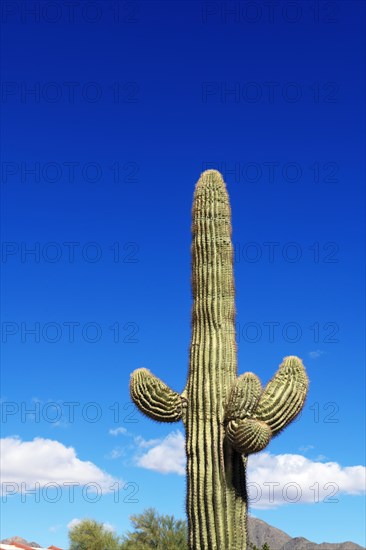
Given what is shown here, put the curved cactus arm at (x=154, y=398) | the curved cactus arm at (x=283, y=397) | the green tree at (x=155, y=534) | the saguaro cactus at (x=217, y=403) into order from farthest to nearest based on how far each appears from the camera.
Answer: the green tree at (x=155, y=534) → the curved cactus arm at (x=154, y=398) → the curved cactus arm at (x=283, y=397) → the saguaro cactus at (x=217, y=403)

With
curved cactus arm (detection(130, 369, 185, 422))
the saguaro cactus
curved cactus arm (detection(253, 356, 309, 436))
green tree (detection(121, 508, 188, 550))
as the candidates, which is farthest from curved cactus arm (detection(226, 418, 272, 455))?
green tree (detection(121, 508, 188, 550))

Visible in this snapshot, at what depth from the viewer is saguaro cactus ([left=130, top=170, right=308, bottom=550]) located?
10922 mm

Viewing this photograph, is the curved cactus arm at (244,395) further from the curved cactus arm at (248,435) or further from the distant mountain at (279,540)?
the distant mountain at (279,540)

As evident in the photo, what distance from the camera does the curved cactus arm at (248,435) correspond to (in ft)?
35.1

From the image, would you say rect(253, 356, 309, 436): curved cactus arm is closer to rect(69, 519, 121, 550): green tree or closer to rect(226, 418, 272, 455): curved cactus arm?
rect(226, 418, 272, 455): curved cactus arm

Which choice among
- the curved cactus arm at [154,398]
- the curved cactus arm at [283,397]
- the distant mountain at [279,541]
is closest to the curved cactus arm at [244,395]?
the curved cactus arm at [283,397]

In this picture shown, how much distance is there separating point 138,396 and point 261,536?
111 metres

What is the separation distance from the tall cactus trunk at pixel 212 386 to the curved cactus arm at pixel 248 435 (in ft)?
0.87

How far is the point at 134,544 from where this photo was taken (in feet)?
92.1

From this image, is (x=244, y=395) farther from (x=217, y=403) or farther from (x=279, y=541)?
(x=279, y=541)

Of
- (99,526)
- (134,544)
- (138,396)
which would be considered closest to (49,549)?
(99,526)

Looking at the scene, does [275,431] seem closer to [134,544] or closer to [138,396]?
[138,396]

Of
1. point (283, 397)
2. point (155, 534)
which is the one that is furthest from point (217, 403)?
point (155, 534)

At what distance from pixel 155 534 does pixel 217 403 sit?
18.1m
